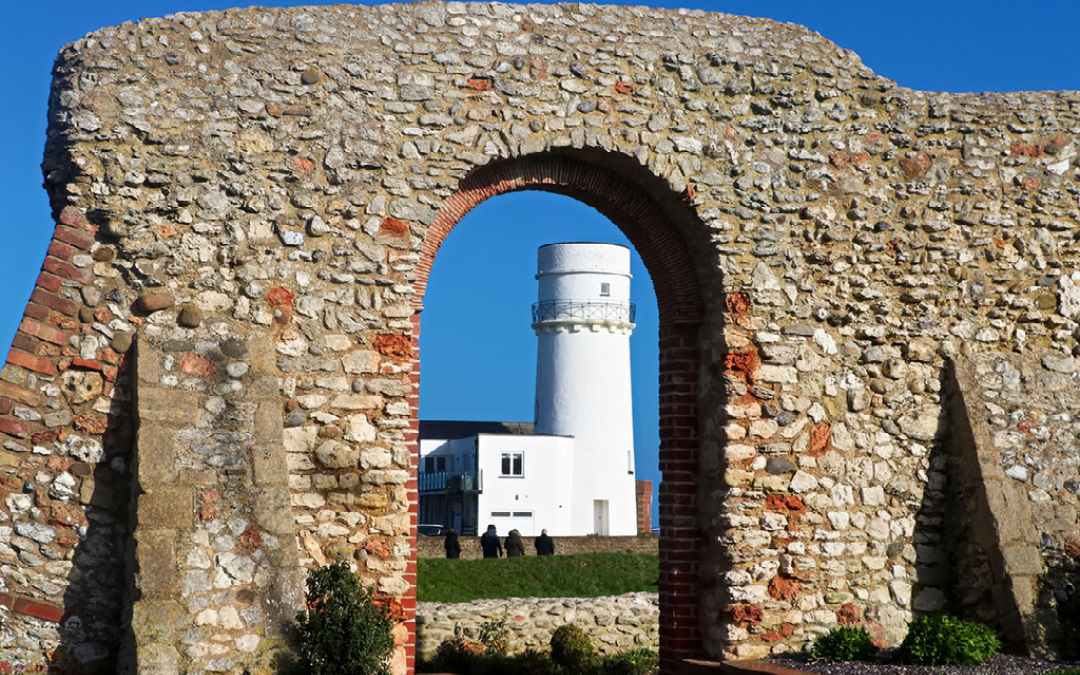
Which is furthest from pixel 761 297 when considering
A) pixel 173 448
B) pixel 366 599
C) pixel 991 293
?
pixel 173 448

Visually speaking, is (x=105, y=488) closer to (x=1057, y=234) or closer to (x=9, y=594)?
(x=9, y=594)

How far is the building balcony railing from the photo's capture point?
37.3m

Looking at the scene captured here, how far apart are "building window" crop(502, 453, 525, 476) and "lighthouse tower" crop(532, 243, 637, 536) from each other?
1.55 m

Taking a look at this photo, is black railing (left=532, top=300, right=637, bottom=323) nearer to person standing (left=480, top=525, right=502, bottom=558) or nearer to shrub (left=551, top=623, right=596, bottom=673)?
person standing (left=480, top=525, right=502, bottom=558)

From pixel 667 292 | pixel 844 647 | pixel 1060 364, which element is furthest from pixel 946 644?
pixel 667 292

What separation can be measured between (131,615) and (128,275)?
2.29m

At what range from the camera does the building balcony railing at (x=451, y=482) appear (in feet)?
123

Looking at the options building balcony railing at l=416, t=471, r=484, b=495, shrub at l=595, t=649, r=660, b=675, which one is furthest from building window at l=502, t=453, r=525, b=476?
shrub at l=595, t=649, r=660, b=675

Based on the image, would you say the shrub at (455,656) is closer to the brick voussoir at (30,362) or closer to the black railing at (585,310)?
the brick voussoir at (30,362)

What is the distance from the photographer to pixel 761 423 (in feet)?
26.8

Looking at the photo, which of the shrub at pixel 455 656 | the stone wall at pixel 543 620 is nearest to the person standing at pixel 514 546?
the stone wall at pixel 543 620

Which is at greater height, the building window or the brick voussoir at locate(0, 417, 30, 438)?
the building window

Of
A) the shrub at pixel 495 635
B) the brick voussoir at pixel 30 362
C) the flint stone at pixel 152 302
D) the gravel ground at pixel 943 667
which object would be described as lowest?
the shrub at pixel 495 635

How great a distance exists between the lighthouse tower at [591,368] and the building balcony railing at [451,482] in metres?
3.53
